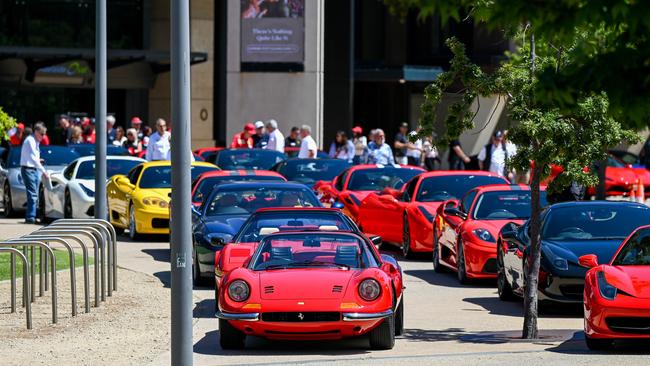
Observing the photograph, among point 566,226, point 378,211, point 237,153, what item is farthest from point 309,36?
point 566,226

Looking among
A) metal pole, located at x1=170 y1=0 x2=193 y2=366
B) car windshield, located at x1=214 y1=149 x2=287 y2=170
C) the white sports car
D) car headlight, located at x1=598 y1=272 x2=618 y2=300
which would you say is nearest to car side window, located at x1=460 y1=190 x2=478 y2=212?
car headlight, located at x1=598 y1=272 x2=618 y2=300

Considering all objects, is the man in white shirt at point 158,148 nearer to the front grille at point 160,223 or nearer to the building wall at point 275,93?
the front grille at point 160,223

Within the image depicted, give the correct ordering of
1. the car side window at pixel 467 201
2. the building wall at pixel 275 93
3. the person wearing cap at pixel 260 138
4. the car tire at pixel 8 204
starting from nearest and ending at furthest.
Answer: the car side window at pixel 467 201 → the car tire at pixel 8 204 → the person wearing cap at pixel 260 138 → the building wall at pixel 275 93

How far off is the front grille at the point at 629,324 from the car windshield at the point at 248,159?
17.5m

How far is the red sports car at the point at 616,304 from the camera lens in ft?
42.1

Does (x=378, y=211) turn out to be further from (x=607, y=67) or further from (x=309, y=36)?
→ (x=309, y=36)

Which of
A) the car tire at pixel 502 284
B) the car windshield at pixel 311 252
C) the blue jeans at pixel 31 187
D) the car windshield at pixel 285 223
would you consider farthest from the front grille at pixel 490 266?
the blue jeans at pixel 31 187

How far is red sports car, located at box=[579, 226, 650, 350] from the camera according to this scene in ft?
42.1

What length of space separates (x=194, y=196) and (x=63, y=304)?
610cm

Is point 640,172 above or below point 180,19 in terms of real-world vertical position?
below

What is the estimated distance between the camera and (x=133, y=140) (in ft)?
117

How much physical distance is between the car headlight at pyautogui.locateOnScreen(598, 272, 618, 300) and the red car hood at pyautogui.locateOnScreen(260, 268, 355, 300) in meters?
2.18

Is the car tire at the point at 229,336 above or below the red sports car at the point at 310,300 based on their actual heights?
below

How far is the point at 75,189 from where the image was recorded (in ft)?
89.5
